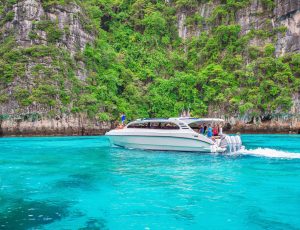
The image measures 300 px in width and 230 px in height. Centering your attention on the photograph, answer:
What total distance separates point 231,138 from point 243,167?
5.29m

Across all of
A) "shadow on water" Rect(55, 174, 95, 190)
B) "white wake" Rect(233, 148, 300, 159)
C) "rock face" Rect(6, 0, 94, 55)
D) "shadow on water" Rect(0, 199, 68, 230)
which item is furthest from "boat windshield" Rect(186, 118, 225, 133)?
"rock face" Rect(6, 0, 94, 55)

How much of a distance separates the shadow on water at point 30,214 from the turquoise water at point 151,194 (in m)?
0.02

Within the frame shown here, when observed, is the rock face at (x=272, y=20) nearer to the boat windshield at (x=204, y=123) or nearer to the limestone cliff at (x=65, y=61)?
the limestone cliff at (x=65, y=61)

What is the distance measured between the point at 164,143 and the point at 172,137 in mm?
873

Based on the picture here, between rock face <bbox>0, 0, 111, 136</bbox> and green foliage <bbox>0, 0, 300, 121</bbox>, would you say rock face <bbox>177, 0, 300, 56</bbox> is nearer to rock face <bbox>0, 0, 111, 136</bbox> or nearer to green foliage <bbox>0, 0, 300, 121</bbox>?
green foliage <bbox>0, 0, 300, 121</bbox>

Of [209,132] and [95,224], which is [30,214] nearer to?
[95,224]

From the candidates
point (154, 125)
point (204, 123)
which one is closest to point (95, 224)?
point (154, 125)

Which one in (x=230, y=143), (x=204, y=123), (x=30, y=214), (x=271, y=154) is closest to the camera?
(x=30, y=214)

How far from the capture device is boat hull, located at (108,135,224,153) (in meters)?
22.6

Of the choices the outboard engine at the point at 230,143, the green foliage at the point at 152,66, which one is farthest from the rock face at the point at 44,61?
Answer: the outboard engine at the point at 230,143

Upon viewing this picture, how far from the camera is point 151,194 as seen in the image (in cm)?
1163

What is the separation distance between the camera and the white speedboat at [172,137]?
2245 cm

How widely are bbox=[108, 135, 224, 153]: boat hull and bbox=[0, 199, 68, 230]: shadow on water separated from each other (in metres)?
13.5

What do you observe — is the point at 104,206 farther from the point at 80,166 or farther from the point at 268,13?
the point at 268,13
